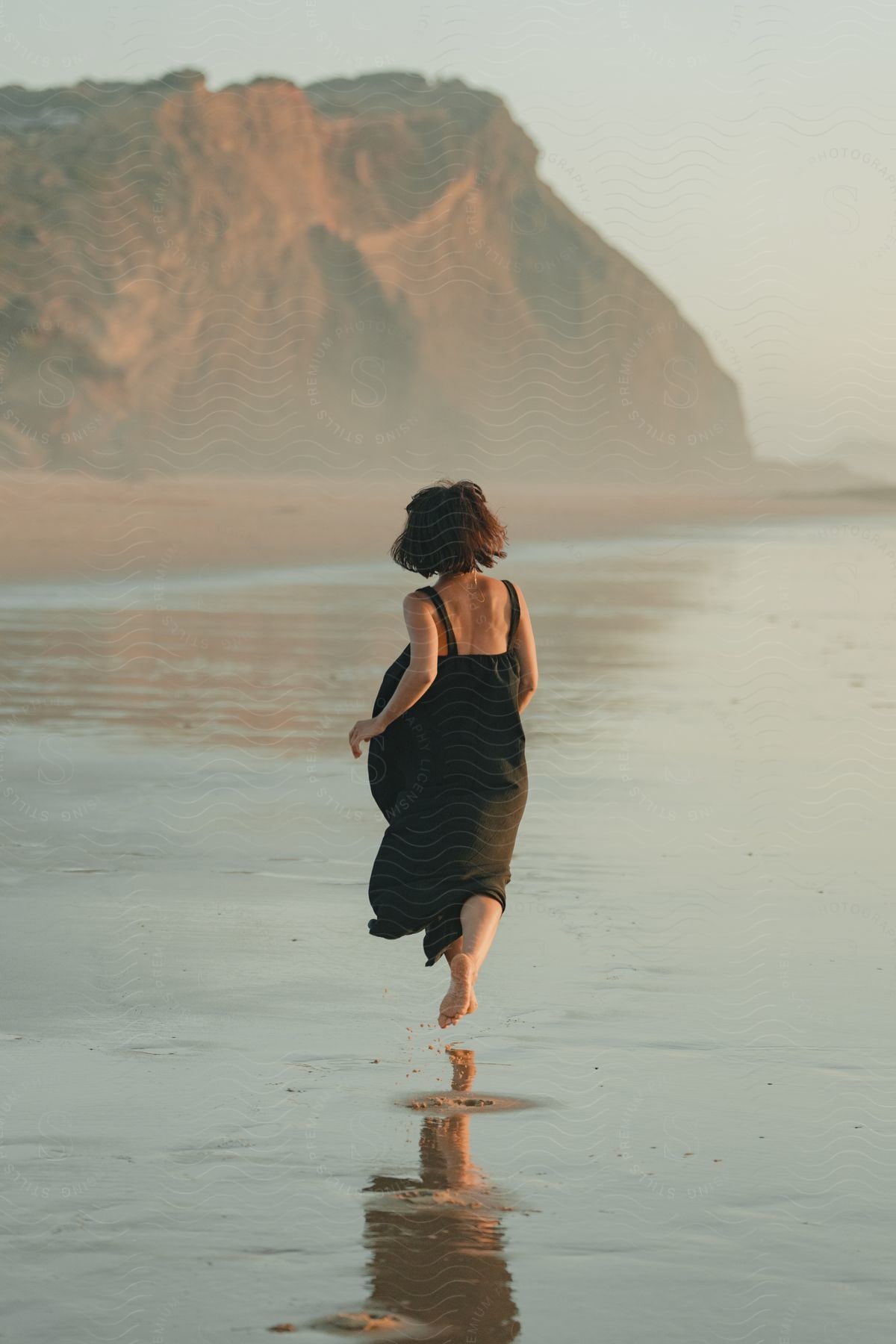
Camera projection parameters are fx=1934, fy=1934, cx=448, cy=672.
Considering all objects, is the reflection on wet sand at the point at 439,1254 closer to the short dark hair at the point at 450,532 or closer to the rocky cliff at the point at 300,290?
the short dark hair at the point at 450,532

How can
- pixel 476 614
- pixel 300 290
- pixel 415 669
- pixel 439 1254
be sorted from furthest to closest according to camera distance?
1. pixel 300 290
2. pixel 476 614
3. pixel 415 669
4. pixel 439 1254

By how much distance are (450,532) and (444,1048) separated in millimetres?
1385

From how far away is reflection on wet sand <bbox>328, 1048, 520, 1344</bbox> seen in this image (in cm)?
338

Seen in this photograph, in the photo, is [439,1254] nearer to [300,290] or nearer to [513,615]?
[513,615]

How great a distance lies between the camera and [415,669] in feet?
17.3

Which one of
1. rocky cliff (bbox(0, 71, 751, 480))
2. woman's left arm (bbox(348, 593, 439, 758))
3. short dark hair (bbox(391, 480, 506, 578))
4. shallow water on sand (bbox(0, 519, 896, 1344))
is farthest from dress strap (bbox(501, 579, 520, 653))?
rocky cliff (bbox(0, 71, 751, 480))

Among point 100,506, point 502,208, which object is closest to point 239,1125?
point 100,506

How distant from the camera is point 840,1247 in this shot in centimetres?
379

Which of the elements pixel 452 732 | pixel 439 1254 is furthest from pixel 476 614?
pixel 439 1254

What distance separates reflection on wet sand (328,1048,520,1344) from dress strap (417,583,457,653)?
4.79 ft

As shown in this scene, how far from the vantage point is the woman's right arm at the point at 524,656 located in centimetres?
545

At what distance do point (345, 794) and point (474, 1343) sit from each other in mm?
6070

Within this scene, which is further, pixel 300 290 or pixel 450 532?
Result: pixel 300 290

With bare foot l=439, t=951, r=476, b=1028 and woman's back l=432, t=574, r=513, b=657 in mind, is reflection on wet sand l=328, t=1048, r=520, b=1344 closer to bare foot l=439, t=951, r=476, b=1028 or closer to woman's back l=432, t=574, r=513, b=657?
bare foot l=439, t=951, r=476, b=1028
